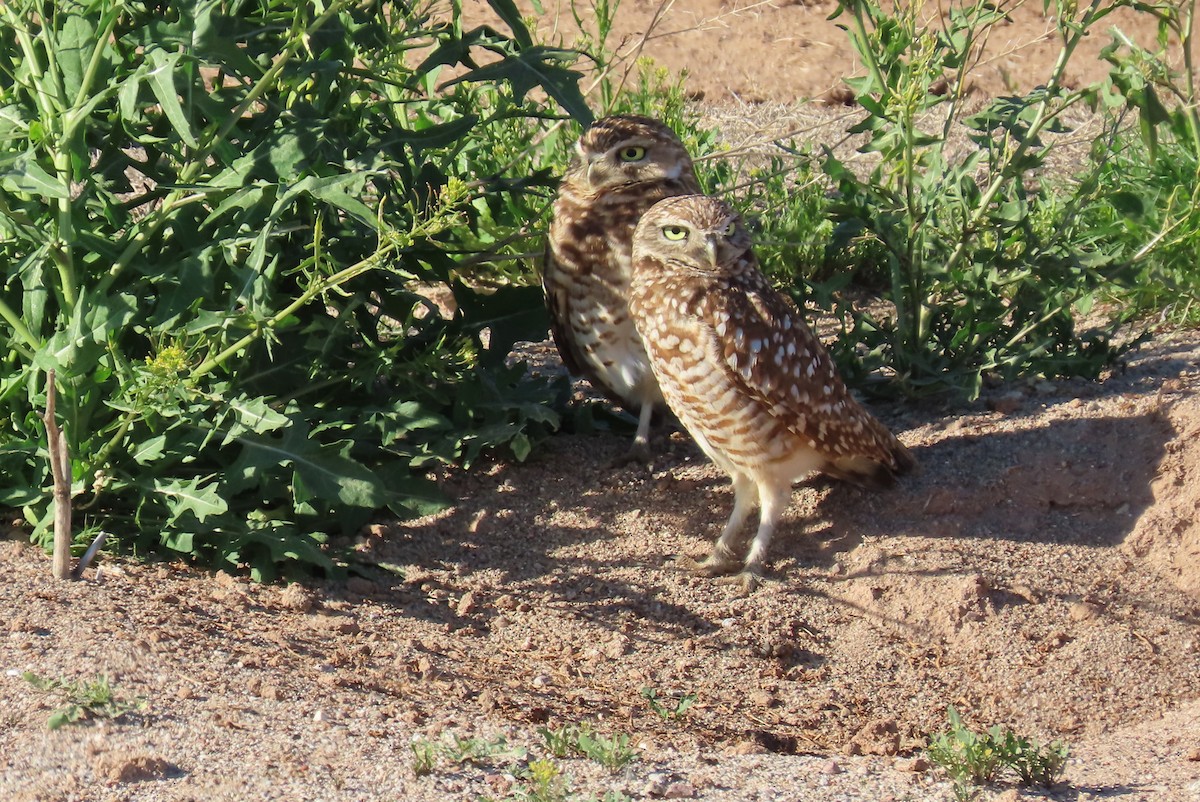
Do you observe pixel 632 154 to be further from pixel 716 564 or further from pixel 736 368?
pixel 716 564

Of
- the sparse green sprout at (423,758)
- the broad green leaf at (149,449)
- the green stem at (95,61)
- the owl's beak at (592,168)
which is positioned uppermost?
the green stem at (95,61)

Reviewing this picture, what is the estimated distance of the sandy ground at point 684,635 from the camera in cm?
332

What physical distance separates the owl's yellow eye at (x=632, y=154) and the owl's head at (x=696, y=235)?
493mm

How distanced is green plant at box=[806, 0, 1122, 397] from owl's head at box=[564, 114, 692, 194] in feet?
2.07

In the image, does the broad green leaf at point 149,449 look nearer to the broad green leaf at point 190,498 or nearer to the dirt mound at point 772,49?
the broad green leaf at point 190,498

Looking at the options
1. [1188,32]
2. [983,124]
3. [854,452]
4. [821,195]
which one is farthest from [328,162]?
[821,195]

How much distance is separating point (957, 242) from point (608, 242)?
1331 mm

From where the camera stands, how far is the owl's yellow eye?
5422 millimetres

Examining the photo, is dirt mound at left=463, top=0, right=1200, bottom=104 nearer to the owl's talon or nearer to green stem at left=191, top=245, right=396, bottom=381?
the owl's talon

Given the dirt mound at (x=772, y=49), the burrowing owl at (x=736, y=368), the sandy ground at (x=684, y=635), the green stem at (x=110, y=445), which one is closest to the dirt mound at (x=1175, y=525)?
the sandy ground at (x=684, y=635)

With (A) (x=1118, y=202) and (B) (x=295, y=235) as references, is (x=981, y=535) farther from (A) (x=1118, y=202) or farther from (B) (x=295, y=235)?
(B) (x=295, y=235)

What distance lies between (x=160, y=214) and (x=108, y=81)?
0.36m

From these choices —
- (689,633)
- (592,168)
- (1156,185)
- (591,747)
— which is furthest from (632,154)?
(1156,185)

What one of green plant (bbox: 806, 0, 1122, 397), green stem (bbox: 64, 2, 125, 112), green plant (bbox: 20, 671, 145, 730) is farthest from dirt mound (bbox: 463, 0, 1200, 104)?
green plant (bbox: 20, 671, 145, 730)
